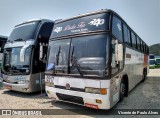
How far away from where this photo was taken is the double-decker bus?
5004 mm

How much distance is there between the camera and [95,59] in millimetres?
Answer: 5172

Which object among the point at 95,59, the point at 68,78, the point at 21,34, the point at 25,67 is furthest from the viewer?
the point at 21,34

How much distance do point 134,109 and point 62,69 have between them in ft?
8.91

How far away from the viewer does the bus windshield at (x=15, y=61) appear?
7.80 meters

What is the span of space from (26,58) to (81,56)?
3343 mm

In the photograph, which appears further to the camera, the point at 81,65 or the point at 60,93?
the point at 60,93

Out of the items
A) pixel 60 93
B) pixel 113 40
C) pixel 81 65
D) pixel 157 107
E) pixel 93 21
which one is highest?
pixel 93 21

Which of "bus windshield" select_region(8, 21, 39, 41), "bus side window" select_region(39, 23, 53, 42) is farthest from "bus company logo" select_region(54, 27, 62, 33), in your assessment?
"bus windshield" select_region(8, 21, 39, 41)

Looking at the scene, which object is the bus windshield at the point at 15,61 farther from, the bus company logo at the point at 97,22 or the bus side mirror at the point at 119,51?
the bus side mirror at the point at 119,51

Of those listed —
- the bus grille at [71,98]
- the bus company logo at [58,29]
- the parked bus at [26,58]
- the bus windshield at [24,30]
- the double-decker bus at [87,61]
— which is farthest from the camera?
the bus windshield at [24,30]

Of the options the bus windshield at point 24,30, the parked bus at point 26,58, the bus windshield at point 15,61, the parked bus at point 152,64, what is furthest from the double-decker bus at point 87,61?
A: the parked bus at point 152,64

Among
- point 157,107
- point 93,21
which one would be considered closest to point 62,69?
point 93,21

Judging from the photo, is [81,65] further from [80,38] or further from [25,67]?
[25,67]

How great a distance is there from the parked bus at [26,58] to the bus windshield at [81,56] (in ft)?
5.09
